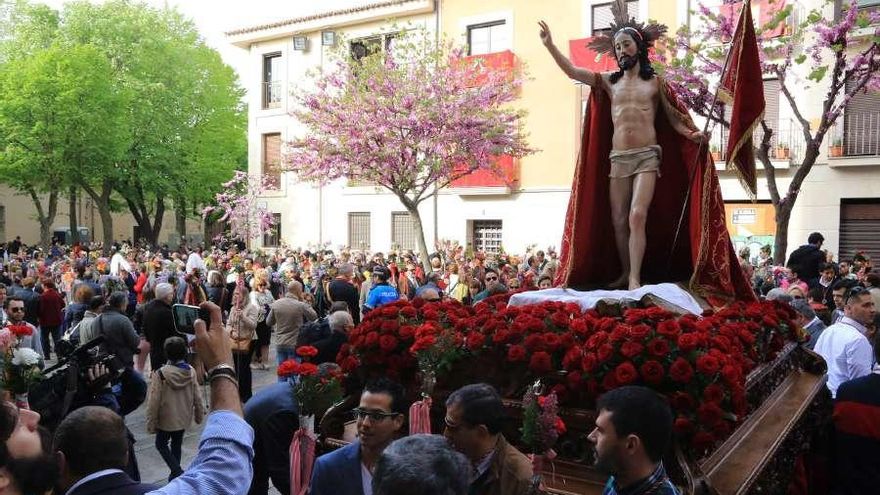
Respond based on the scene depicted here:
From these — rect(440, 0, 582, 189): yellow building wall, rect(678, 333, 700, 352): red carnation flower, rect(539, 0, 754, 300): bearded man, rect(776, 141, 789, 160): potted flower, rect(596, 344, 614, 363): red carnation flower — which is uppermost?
rect(440, 0, 582, 189): yellow building wall

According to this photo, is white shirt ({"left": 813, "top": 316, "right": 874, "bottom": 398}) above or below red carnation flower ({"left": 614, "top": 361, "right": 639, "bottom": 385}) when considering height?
below

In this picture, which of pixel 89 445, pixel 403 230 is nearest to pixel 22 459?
pixel 89 445

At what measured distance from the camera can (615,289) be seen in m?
6.00

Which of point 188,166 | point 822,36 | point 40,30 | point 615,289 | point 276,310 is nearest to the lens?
point 615,289

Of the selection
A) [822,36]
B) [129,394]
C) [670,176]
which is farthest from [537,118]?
[129,394]

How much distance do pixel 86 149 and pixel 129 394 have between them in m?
28.5

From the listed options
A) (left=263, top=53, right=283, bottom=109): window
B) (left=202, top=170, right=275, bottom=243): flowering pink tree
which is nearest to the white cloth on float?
(left=202, top=170, right=275, bottom=243): flowering pink tree

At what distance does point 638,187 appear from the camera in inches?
227

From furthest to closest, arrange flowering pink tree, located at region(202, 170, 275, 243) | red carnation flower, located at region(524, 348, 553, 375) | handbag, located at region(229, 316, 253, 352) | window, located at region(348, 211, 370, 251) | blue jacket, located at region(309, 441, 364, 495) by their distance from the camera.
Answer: flowering pink tree, located at region(202, 170, 275, 243)
window, located at region(348, 211, 370, 251)
handbag, located at region(229, 316, 253, 352)
red carnation flower, located at region(524, 348, 553, 375)
blue jacket, located at region(309, 441, 364, 495)

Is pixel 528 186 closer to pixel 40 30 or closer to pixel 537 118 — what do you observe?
pixel 537 118

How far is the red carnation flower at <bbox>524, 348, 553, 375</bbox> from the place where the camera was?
387cm

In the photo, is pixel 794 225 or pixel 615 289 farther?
pixel 794 225

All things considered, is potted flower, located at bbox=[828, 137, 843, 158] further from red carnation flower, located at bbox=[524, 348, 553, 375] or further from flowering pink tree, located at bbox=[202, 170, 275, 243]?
flowering pink tree, located at bbox=[202, 170, 275, 243]

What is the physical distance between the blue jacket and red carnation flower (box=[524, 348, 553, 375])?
3.61 ft
